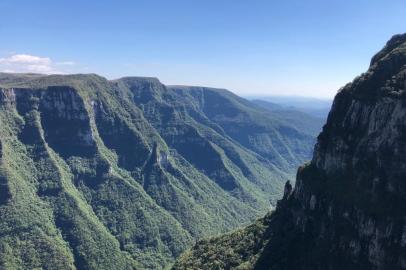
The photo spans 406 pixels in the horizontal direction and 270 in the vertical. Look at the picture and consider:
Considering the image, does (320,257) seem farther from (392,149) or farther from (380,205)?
(392,149)

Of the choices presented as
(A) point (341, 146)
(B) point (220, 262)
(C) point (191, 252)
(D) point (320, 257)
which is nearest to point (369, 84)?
(A) point (341, 146)

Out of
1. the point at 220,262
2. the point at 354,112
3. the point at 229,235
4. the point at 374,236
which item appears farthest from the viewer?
the point at 229,235

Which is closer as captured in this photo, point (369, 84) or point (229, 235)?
point (369, 84)

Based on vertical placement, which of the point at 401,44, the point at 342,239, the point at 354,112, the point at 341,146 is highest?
the point at 401,44

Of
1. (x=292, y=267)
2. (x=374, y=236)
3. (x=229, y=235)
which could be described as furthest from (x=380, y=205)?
(x=229, y=235)

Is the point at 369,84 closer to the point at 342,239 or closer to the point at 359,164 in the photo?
the point at 359,164

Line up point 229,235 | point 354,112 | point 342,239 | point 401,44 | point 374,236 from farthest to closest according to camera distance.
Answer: point 229,235
point 401,44
point 354,112
point 342,239
point 374,236

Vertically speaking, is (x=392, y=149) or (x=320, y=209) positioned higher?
(x=392, y=149)
